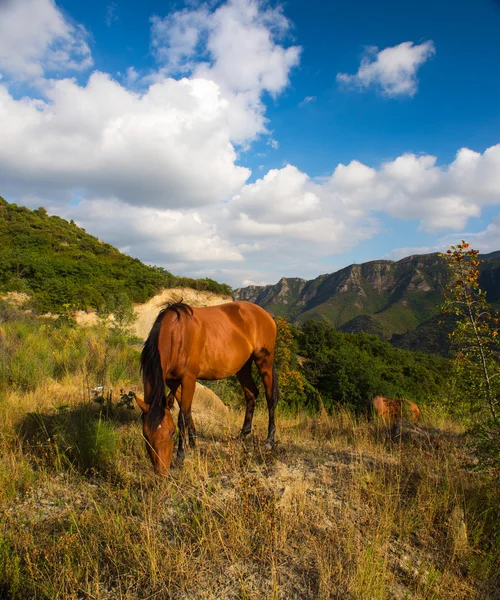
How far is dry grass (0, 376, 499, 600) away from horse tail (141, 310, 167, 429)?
562mm

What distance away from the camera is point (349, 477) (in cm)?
328

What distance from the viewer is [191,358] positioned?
4055 millimetres

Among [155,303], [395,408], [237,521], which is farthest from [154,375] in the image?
[155,303]

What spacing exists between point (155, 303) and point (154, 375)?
2249cm

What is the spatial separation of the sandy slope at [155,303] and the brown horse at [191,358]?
15276 millimetres

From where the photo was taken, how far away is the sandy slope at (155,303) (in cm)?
2023

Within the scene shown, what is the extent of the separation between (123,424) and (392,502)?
11.6 feet

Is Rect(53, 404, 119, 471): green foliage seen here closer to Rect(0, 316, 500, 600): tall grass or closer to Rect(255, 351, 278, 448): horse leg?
Rect(0, 316, 500, 600): tall grass

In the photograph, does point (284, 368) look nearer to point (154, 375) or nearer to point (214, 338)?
point (214, 338)

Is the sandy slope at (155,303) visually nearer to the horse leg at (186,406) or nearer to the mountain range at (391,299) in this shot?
the horse leg at (186,406)

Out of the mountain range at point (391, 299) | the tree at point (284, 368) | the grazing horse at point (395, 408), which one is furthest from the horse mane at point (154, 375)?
the mountain range at point (391, 299)

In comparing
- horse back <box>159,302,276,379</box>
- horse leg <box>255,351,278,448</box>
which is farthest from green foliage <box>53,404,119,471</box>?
horse leg <box>255,351,278,448</box>

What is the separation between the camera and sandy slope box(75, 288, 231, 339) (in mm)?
20234

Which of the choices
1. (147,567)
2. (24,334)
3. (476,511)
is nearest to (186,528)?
(147,567)
